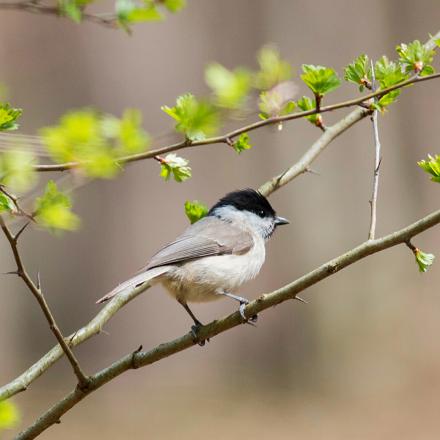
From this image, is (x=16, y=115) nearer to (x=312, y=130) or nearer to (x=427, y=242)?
(x=312, y=130)

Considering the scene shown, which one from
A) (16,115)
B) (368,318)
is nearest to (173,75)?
(368,318)

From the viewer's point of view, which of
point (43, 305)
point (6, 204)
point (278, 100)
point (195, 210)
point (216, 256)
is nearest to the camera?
point (278, 100)

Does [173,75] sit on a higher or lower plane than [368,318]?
higher

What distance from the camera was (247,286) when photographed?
28.7 ft

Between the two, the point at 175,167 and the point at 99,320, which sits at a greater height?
the point at 175,167

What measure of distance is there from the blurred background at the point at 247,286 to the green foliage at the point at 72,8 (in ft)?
22.8

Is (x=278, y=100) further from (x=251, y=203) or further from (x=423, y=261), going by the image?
(x=251, y=203)

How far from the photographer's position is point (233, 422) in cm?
834

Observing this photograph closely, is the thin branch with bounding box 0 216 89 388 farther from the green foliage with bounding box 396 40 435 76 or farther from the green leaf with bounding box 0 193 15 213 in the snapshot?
the green foliage with bounding box 396 40 435 76

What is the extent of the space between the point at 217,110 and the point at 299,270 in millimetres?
7406

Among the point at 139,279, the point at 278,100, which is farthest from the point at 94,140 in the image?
the point at 139,279

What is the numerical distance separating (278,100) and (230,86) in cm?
37

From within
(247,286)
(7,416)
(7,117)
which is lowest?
(247,286)

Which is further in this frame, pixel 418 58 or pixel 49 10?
pixel 418 58
